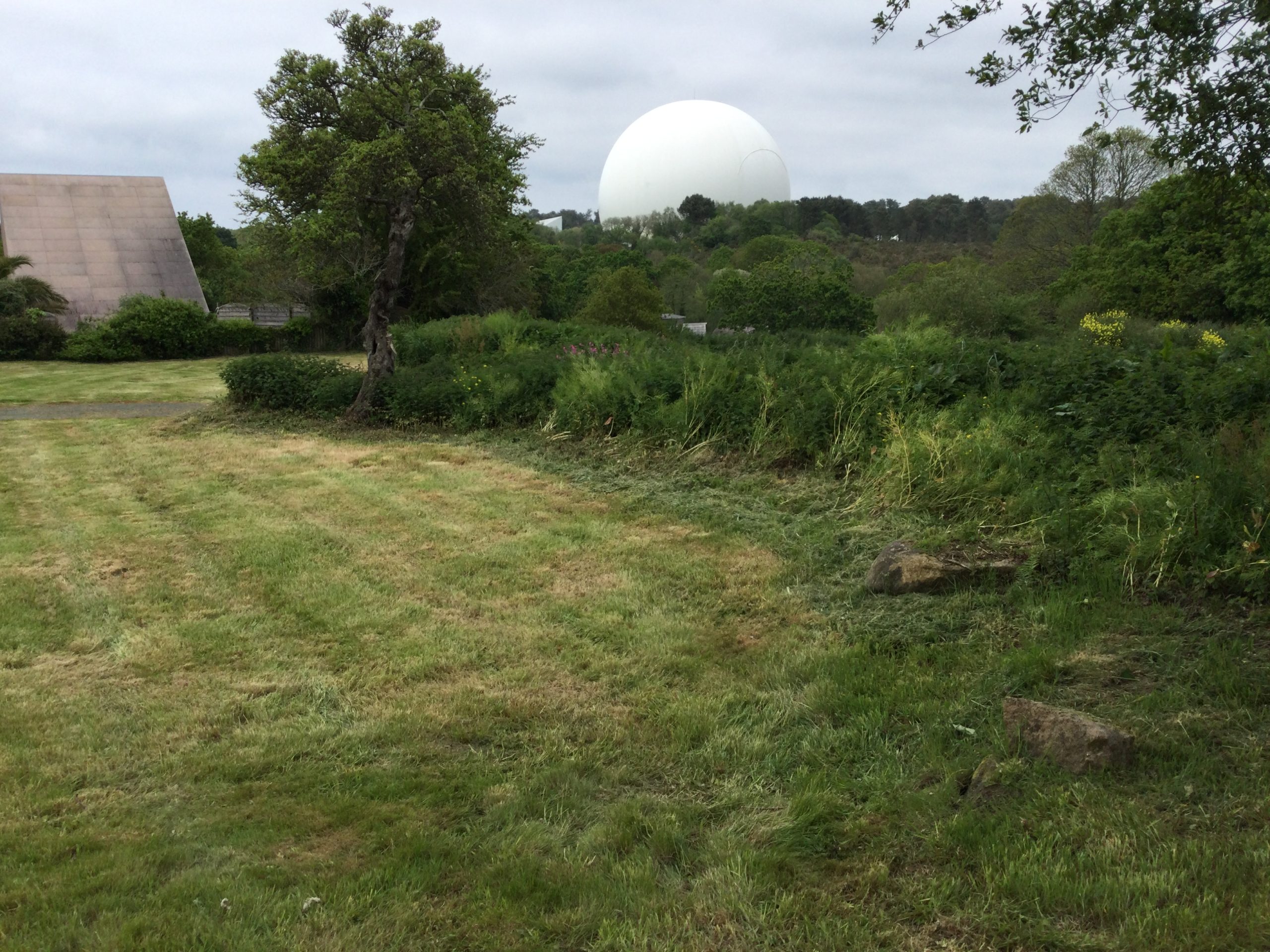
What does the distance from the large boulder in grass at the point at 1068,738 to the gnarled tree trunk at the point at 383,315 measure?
10.7 meters

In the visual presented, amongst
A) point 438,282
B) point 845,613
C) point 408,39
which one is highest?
point 408,39

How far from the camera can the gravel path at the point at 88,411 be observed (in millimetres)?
14336

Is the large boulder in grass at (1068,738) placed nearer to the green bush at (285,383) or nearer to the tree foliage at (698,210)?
the green bush at (285,383)

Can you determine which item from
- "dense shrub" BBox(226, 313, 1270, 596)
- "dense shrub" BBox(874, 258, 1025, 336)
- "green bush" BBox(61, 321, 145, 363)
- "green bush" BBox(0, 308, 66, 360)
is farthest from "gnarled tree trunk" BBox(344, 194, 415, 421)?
"green bush" BBox(0, 308, 66, 360)

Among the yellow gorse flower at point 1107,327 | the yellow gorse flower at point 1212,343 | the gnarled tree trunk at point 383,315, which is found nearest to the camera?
the yellow gorse flower at point 1212,343

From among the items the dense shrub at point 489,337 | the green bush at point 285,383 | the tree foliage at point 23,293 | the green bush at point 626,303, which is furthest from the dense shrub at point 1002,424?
the tree foliage at point 23,293

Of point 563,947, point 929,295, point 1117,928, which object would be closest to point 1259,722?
point 1117,928

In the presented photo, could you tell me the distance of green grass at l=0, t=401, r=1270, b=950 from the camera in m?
2.73

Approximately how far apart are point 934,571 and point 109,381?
18879 millimetres

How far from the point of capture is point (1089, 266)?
1345 inches

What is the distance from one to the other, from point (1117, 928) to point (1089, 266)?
36160mm

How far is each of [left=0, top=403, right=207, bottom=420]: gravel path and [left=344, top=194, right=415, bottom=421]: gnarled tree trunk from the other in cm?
335

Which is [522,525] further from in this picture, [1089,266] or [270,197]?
[1089,266]

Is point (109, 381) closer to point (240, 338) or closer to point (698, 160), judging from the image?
point (240, 338)
